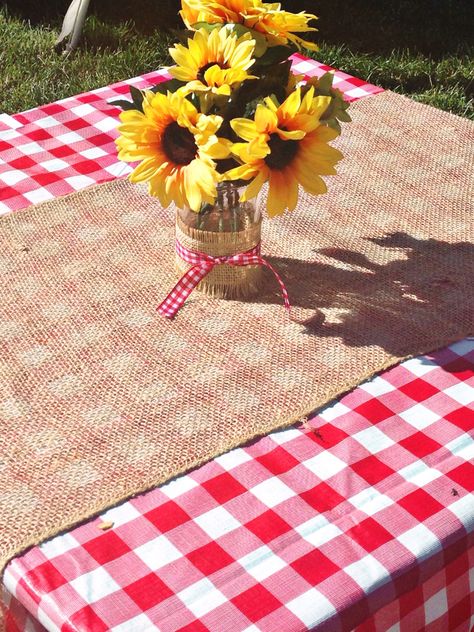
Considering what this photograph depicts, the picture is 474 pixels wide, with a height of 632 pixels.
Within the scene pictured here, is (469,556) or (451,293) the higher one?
(451,293)

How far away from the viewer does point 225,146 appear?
1366 millimetres

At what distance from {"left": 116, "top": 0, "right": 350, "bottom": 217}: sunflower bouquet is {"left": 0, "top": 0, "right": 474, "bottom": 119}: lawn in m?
1.83

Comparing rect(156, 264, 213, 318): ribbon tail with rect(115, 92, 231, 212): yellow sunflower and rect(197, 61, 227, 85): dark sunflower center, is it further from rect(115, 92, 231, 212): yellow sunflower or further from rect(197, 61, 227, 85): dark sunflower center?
rect(197, 61, 227, 85): dark sunflower center

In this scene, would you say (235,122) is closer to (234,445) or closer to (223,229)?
(223,229)

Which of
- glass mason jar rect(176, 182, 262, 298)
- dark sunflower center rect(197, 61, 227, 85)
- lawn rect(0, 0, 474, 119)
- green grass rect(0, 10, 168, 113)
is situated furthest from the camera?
lawn rect(0, 0, 474, 119)

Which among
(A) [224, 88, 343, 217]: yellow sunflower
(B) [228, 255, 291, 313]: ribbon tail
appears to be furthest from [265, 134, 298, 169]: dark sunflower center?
(B) [228, 255, 291, 313]: ribbon tail

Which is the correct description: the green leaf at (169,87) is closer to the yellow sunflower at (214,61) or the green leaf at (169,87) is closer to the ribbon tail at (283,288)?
the yellow sunflower at (214,61)

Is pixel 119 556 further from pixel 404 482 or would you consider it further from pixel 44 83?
pixel 44 83

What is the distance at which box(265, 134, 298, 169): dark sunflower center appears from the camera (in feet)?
4.47

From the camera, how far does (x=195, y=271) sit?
5.19 ft

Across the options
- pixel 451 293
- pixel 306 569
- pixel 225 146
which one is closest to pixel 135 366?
pixel 225 146

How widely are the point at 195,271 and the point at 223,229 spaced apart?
0.08 m

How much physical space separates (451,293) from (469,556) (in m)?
0.54

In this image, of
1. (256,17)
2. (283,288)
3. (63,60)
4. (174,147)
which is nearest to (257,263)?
(283,288)
